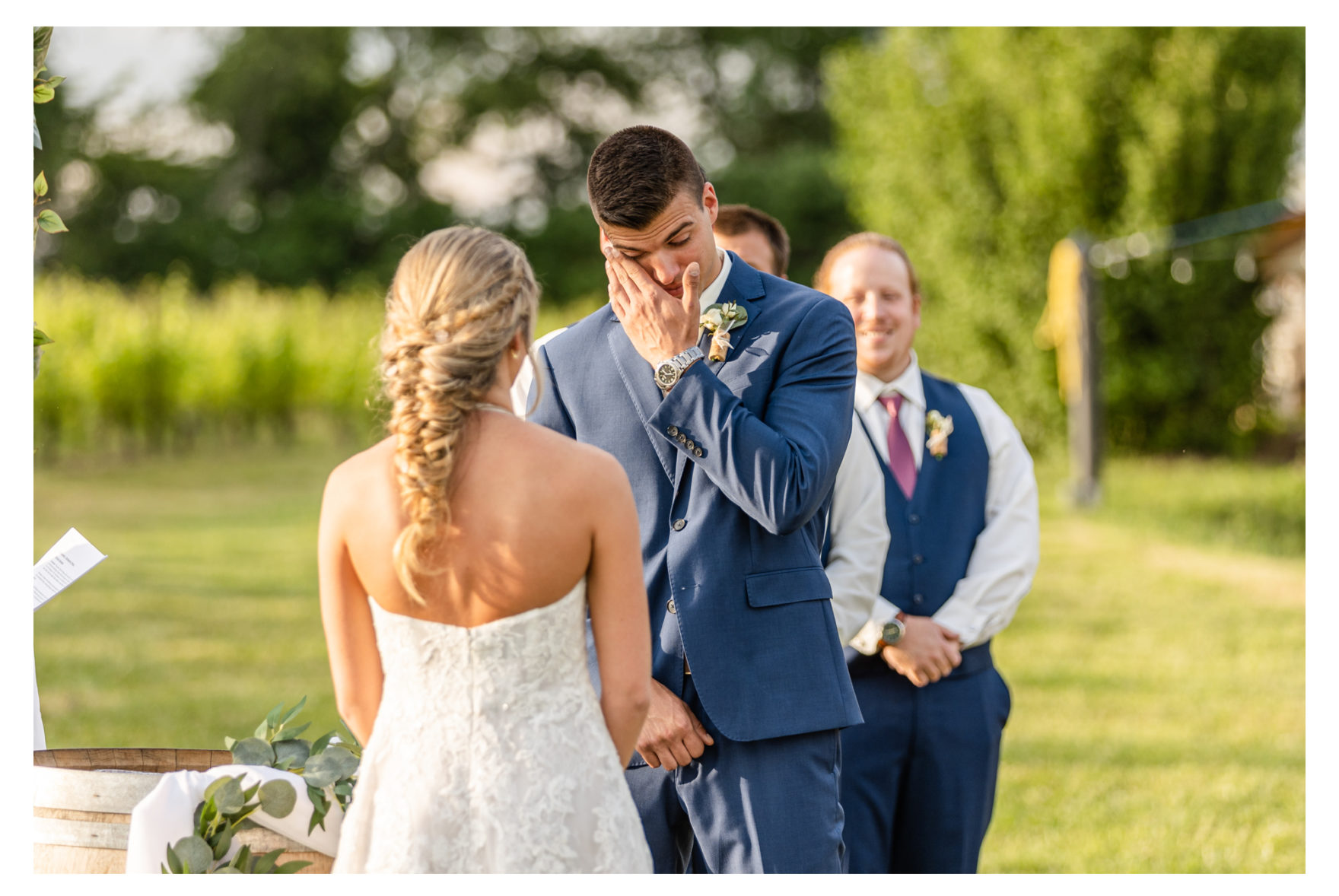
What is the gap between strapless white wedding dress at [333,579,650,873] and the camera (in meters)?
1.99

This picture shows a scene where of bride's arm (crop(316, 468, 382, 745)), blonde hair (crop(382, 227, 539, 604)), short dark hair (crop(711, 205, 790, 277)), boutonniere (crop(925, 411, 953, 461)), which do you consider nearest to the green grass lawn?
boutonniere (crop(925, 411, 953, 461))

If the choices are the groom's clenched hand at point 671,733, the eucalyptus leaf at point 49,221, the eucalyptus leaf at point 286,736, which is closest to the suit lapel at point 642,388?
the groom's clenched hand at point 671,733

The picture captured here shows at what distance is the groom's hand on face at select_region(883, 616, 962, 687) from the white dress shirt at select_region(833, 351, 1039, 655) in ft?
0.13

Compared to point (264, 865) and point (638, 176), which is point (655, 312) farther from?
point (264, 865)

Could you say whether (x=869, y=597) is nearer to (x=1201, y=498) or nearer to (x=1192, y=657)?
(x=1192, y=657)

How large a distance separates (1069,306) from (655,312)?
39.3 feet

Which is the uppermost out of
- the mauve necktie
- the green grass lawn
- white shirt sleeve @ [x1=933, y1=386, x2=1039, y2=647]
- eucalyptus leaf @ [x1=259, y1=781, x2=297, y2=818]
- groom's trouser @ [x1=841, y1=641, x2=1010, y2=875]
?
the mauve necktie

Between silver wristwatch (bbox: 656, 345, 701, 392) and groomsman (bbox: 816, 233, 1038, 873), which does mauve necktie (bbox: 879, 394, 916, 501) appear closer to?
groomsman (bbox: 816, 233, 1038, 873)

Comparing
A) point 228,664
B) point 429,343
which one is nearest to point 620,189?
point 429,343

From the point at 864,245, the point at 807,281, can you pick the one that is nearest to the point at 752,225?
the point at 864,245

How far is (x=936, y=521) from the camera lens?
3.41m

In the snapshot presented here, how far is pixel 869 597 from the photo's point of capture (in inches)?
124

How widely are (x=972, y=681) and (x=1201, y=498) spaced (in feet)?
37.6
